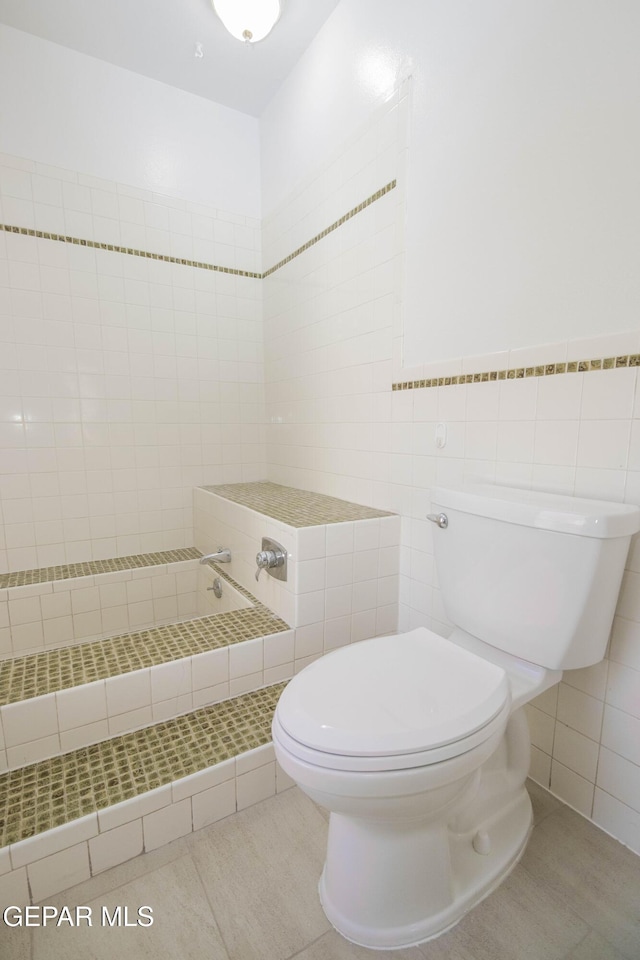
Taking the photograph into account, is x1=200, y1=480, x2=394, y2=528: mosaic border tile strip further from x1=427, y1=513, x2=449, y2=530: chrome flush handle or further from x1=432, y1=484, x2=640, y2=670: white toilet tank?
x1=432, y1=484, x2=640, y2=670: white toilet tank

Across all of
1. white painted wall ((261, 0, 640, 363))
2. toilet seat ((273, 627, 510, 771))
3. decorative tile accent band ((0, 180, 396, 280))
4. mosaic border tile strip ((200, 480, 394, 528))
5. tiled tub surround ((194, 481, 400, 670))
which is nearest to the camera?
toilet seat ((273, 627, 510, 771))

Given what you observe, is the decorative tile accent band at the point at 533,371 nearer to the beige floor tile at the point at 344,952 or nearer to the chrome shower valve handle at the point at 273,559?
the chrome shower valve handle at the point at 273,559

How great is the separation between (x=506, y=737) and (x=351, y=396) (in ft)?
4.24

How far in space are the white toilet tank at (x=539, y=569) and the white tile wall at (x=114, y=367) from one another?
65.7 inches

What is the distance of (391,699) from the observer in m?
0.82

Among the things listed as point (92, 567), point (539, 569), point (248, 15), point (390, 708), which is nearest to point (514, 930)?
point (390, 708)

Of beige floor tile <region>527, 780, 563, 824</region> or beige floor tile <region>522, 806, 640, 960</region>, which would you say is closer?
beige floor tile <region>522, 806, 640, 960</region>

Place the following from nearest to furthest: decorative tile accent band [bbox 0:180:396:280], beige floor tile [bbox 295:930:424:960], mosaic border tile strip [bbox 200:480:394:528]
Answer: beige floor tile [bbox 295:930:424:960], mosaic border tile strip [bbox 200:480:394:528], decorative tile accent band [bbox 0:180:396:280]

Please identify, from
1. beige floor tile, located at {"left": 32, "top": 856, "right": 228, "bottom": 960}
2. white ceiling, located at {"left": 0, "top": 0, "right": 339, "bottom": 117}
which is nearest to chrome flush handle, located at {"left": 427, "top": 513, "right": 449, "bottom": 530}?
beige floor tile, located at {"left": 32, "top": 856, "right": 228, "bottom": 960}

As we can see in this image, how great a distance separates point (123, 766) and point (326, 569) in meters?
0.77

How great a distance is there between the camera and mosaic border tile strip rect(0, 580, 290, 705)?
1.14 metres

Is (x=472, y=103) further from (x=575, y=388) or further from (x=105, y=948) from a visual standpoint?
(x=105, y=948)

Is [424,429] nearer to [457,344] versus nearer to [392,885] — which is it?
[457,344]

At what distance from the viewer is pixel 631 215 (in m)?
0.92
